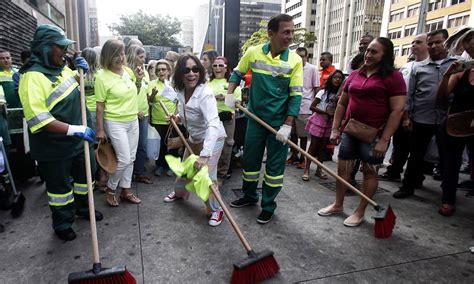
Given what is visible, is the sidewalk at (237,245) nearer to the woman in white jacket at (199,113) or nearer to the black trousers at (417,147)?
the black trousers at (417,147)

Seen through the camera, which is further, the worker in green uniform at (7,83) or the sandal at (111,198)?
the worker in green uniform at (7,83)

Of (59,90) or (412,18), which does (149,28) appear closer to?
(412,18)

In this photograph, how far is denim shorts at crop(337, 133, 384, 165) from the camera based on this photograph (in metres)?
3.12

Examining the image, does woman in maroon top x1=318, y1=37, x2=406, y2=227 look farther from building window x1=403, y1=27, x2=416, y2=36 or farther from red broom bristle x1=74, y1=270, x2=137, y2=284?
building window x1=403, y1=27, x2=416, y2=36

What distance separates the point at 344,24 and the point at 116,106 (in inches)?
3170

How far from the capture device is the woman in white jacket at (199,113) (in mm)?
2906

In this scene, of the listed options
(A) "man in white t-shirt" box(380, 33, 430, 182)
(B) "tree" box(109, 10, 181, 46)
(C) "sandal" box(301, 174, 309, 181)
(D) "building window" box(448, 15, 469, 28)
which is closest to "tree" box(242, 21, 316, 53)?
(B) "tree" box(109, 10, 181, 46)

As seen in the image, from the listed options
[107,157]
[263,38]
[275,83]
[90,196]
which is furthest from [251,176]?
[263,38]

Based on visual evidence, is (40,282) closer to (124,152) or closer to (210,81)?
(124,152)

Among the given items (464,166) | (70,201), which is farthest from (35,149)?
(464,166)

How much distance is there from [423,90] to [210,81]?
2.86m

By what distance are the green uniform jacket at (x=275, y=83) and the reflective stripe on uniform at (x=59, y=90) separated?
5.81 ft

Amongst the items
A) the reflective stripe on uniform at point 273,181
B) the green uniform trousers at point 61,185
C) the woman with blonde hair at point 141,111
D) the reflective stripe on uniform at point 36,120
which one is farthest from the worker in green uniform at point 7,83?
the reflective stripe on uniform at point 273,181

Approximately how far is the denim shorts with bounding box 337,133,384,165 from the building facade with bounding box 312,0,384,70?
6365 cm
